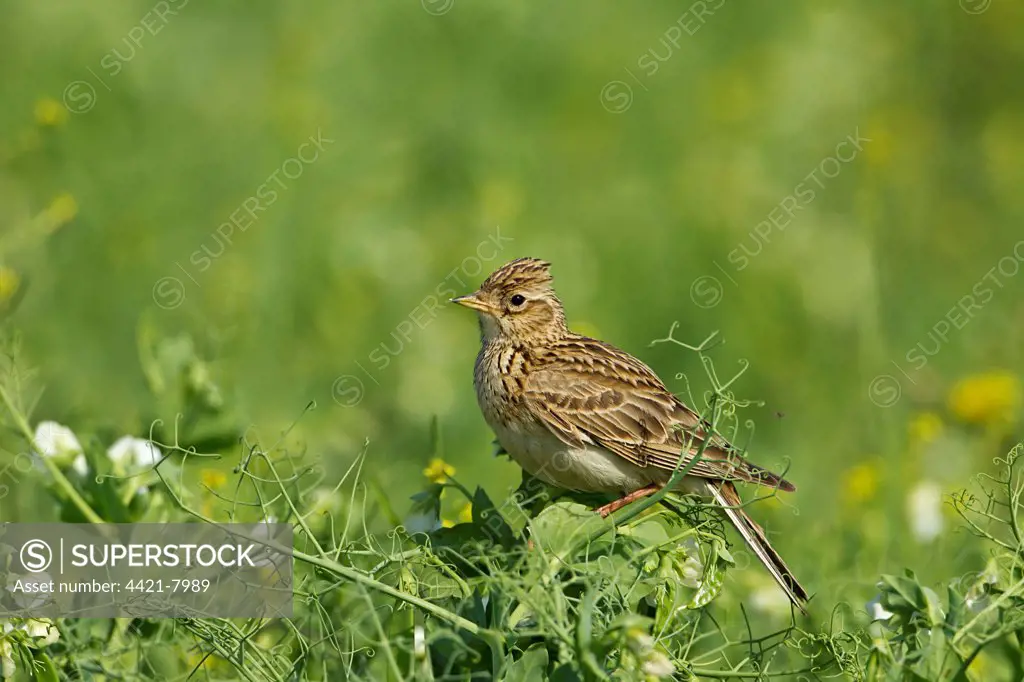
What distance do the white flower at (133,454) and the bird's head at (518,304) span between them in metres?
1.57

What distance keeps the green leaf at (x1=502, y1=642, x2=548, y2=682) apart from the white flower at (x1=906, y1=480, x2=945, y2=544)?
3.02m

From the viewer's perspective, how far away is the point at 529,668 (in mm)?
2904

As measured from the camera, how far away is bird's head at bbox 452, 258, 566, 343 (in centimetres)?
560

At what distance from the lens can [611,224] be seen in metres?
9.18

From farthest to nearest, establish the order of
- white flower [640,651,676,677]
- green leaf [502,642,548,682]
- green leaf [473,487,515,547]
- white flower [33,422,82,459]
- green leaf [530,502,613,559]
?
white flower [33,422,82,459] → green leaf [473,487,515,547] → green leaf [530,502,613,559] → green leaf [502,642,548,682] → white flower [640,651,676,677]

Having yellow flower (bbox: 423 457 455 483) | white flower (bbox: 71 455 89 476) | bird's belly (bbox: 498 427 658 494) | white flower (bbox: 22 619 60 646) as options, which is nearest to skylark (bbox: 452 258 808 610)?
bird's belly (bbox: 498 427 658 494)

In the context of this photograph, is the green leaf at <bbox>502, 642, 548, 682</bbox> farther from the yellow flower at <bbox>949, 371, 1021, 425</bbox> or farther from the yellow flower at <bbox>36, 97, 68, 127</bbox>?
the yellow flower at <bbox>949, 371, 1021, 425</bbox>

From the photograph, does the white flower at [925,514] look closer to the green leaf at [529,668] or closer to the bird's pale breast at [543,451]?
the bird's pale breast at [543,451]

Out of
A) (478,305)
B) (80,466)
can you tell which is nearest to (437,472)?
(80,466)

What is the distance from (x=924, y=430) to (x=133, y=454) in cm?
352

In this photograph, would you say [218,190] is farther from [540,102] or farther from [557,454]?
[557,454]

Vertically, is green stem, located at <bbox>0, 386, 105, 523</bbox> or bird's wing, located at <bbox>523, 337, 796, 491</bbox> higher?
green stem, located at <bbox>0, 386, 105, 523</bbox>

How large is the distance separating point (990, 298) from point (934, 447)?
2308mm

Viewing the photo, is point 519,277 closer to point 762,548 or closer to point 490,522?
point 762,548
